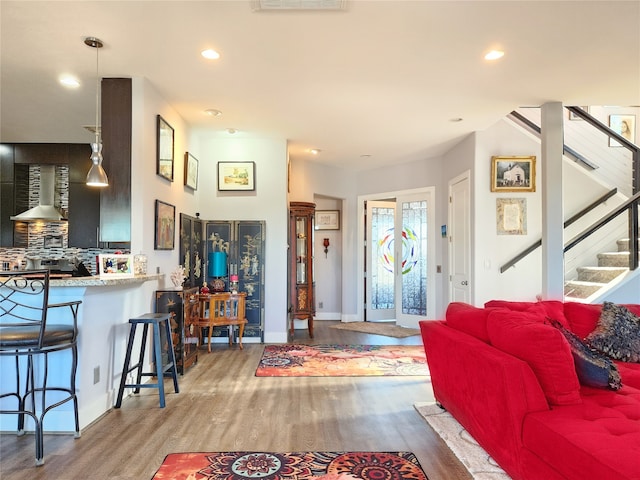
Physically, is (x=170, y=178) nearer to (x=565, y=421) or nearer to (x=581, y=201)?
(x=565, y=421)

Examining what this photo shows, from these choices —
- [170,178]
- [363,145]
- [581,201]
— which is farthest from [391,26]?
[581,201]

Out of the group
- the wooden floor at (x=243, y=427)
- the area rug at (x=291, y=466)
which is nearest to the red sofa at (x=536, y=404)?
the wooden floor at (x=243, y=427)

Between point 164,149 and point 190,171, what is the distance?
0.96 metres

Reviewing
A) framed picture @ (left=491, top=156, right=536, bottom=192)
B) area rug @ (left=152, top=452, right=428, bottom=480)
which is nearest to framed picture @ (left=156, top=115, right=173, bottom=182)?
area rug @ (left=152, top=452, right=428, bottom=480)

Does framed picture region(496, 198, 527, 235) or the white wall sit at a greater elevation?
framed picture region(496, 198, 527, 235)

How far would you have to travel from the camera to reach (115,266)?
10.8 ft

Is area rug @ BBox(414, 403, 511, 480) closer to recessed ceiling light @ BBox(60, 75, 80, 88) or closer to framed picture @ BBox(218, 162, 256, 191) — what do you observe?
framed picture @ BBox(218, 162, 256, 191)

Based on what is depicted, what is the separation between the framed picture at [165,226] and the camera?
4.11 meters

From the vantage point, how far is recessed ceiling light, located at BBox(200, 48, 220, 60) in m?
3.25

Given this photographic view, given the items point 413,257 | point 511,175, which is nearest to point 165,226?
point 511,175

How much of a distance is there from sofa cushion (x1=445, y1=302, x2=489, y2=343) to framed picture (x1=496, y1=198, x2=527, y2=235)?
8.07 feet

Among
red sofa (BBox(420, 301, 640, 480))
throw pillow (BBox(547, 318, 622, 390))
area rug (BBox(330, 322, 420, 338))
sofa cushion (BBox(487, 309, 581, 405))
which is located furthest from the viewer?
area rug (BBox(330, 322, 420, 338))

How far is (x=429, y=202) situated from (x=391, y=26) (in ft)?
14.0

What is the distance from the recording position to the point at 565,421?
72.2 inches
